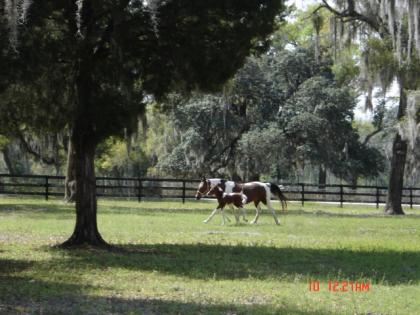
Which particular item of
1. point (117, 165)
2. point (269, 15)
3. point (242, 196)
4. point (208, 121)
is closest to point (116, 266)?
point (269, 15)

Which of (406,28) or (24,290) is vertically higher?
(406,28)

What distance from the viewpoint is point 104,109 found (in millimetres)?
13781

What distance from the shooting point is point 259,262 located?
40.5ft

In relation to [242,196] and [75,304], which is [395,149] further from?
[75,304]

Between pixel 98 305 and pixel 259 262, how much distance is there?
4.61 m

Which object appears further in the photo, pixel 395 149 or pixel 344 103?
pixel 344 103

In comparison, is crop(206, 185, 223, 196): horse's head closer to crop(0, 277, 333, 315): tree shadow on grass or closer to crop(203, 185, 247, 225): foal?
crop(203, 185, 247, 225): foal

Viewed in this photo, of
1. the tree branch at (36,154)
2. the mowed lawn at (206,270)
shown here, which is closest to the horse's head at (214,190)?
the mowed lawn at (206,270)

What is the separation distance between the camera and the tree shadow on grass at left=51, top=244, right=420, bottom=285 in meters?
11.0

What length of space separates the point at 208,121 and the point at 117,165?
44.8 ft

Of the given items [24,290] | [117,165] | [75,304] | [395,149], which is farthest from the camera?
[117,165]

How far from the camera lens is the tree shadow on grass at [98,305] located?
7.96 metres
